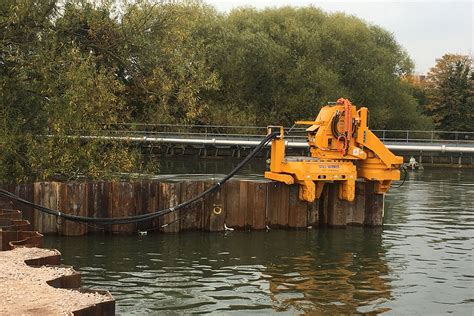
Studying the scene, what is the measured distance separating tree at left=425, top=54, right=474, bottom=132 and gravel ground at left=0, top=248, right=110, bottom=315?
67.8 metres

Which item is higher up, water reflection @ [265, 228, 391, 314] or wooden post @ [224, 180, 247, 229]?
Answer: wooden post @ [224, 180, 247, 229]

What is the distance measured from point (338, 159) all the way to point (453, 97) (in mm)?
56337

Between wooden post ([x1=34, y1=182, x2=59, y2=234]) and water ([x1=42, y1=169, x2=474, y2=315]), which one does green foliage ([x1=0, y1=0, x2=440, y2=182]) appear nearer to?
wooden post ([x1=34, y1=182, x2=59, y2=234])

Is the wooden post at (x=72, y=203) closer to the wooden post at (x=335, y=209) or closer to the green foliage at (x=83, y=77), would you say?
the green foliage at (x=83, y=77)

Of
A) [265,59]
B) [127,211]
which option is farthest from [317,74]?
[127,211]

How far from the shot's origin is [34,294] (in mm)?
8352

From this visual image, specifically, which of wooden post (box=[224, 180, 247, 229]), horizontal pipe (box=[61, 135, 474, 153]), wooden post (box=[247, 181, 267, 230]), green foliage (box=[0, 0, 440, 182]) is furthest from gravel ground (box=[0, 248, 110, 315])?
horizontal pipe (box=[61, 135, 474, 153])

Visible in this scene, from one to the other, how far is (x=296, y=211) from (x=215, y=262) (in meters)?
5.38

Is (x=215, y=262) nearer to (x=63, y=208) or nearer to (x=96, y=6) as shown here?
(x=63, y=208)

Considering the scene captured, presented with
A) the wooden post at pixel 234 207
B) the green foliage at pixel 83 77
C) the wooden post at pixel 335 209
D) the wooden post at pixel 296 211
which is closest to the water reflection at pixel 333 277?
the wooden post at pixel 296 211

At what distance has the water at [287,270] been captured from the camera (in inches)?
470

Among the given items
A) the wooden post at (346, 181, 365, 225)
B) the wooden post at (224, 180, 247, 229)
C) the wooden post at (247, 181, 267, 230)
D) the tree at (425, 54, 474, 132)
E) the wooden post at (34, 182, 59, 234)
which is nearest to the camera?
the wooden post at (34, 182, 59, 234)

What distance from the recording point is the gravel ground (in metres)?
7.74

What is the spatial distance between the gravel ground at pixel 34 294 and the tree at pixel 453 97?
2671 inches
